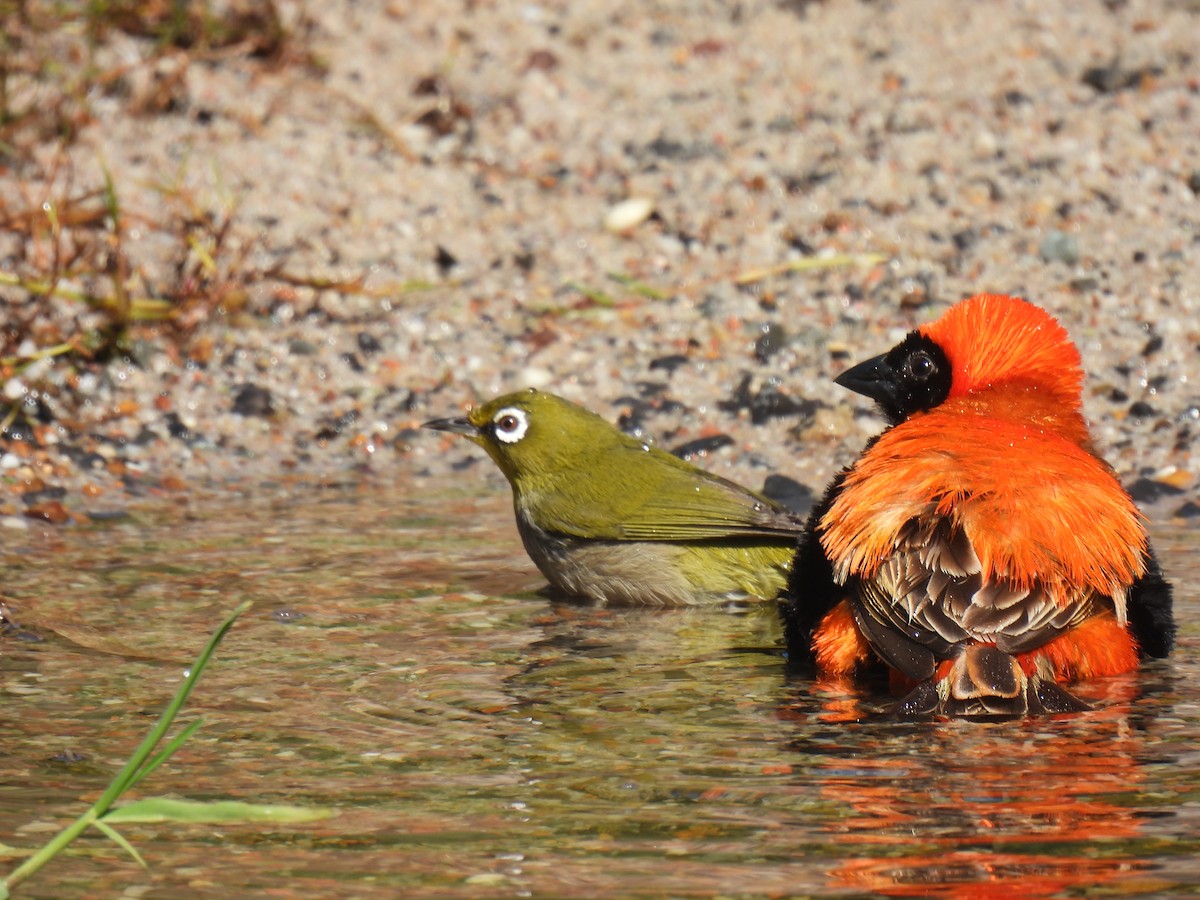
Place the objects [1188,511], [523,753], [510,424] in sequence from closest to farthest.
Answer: [523,753], [510,424], [1188,511]

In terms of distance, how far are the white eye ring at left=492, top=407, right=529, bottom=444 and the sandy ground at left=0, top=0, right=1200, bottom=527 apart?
3.24ft

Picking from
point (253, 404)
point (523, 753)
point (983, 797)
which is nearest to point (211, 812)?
point (523, 753)

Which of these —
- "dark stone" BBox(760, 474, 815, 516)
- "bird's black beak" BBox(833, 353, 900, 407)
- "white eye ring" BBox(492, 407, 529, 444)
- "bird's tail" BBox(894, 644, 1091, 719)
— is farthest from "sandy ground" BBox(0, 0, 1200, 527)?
"bird's tail" BBox(894, 644, 1091, 719)

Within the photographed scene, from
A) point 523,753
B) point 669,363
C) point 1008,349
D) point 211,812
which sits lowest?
point 523,753

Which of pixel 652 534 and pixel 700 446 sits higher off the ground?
pixel 700 446

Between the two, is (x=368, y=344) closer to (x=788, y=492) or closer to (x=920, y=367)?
(x=788, y=492)

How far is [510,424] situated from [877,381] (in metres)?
1.59

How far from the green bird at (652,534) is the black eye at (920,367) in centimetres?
82

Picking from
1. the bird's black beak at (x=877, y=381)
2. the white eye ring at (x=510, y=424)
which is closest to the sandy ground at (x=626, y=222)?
the white eye ring at (x=510, y=424)

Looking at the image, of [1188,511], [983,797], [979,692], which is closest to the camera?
[983,797]

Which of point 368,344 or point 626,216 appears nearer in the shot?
point 368,344

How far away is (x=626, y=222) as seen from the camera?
8836mm

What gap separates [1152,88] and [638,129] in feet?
9.00

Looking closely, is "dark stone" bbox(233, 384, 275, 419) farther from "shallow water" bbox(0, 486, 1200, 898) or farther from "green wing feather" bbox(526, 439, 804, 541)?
"green wing feather" bbox(526, 439, 804, 541)
